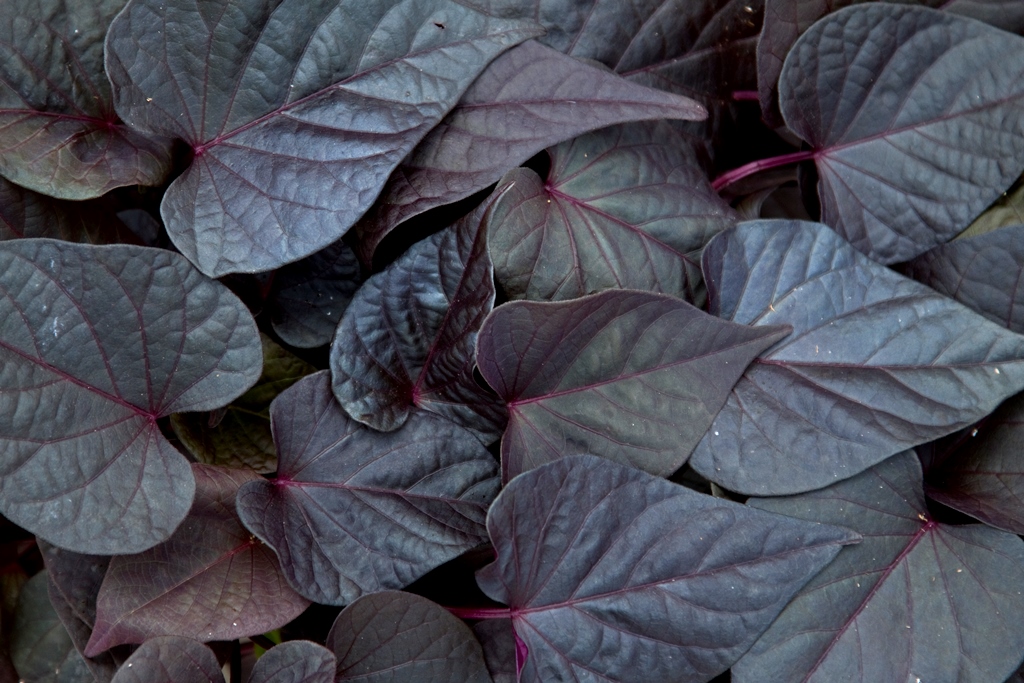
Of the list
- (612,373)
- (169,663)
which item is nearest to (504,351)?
(612,373)

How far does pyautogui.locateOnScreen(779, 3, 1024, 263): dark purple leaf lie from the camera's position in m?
0.65

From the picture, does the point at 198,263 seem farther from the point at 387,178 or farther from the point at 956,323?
the point at 956,323

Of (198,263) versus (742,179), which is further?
(742,179)

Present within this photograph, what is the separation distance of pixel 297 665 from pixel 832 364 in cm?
47

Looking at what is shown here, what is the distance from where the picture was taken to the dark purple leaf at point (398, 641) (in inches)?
22.6

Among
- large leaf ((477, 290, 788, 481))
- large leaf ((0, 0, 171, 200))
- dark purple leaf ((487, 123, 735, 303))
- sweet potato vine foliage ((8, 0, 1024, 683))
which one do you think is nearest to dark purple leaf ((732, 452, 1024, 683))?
sweet potato vine foliage ((8, 0, 1024, 683))

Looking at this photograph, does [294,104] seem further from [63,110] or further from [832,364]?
[832,364]

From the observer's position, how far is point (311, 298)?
68 centimetres

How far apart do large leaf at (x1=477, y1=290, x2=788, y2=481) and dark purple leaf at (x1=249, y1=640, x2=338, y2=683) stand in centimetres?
19

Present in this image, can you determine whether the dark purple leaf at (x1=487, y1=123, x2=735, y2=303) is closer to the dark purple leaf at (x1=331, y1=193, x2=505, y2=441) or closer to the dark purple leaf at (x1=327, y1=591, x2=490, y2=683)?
the dark purple leaf at (x1=331, y1=193, x2=505, y2=441)

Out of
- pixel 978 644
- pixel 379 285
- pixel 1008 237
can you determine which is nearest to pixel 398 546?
pixel 379 285

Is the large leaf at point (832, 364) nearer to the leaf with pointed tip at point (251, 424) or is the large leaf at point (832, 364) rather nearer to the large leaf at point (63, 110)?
the leaf with pointed tip at point (251, 424)

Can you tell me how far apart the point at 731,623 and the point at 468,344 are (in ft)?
0.97

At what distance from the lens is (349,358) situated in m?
0.62
